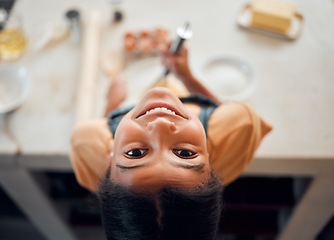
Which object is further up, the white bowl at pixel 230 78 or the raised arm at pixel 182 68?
the raised arm at pixel 182 68

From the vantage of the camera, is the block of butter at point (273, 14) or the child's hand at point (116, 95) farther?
the block of butter at point (273, 14)

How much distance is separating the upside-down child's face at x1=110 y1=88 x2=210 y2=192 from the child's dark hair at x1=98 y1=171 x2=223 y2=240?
0.02 metres

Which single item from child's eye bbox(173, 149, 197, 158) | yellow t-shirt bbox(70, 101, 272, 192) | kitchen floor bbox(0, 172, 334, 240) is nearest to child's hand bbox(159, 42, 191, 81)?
yellow t-shirt bbox(70, 101, 272, 192)

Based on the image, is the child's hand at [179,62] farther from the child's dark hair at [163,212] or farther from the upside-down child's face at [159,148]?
the child's dark hair at [163,212]

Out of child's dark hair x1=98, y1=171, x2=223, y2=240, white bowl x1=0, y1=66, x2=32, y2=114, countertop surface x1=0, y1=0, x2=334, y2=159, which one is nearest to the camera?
child's dark hair x1=98, y1=171, x2=223, y2=240

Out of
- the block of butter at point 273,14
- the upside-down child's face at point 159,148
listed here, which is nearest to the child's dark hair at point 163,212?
the upside-down child's face at point 159,148

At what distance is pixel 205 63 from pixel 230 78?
0.47 ft

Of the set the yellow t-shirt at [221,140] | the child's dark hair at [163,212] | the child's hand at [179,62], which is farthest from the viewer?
the child's hand at [179,62]

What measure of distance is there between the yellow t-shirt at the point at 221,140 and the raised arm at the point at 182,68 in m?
0.20

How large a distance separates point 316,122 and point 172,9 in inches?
38.3

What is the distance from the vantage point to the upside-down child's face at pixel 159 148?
622 mm

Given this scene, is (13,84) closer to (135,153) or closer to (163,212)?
(135,153)

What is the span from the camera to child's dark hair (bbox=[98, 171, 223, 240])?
61 centimetres

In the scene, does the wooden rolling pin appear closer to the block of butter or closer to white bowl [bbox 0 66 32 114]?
white bowl [bbox 0 66 32 114]
